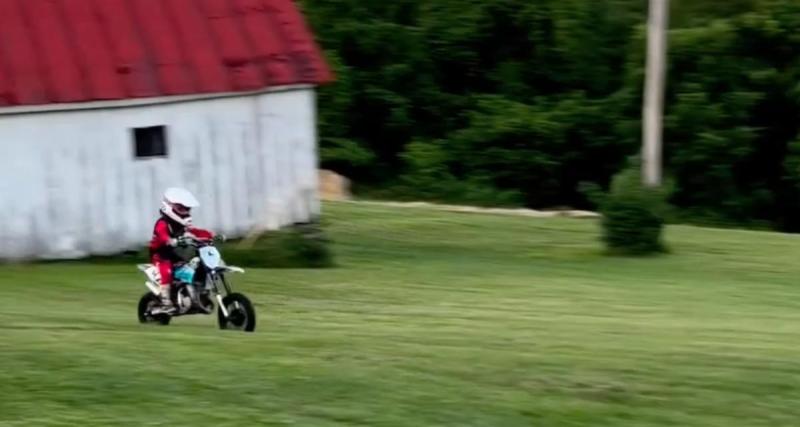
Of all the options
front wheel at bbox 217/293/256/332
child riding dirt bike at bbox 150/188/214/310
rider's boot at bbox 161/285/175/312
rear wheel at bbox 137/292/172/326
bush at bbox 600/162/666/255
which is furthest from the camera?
bush at bbox 600/162/666/255

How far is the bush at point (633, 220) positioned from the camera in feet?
80.5

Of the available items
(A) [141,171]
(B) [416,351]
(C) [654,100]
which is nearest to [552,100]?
(C) [654,100]

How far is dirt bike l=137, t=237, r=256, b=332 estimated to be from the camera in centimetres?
1356

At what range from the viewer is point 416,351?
11.3 meters

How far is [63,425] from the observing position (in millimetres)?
8930

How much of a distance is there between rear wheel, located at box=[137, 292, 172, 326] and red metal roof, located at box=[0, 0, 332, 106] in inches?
302

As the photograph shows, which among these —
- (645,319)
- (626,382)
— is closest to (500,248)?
(645,319)

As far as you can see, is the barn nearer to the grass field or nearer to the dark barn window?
the dark barn window

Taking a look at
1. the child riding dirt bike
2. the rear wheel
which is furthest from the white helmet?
the rear wheel

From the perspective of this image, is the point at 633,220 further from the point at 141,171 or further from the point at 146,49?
the point at 146,49

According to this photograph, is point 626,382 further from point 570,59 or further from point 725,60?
point 570,59

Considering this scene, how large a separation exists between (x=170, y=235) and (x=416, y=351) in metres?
3.36

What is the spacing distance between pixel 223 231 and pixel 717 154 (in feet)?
66.2

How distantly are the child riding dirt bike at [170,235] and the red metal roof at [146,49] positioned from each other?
783cm
